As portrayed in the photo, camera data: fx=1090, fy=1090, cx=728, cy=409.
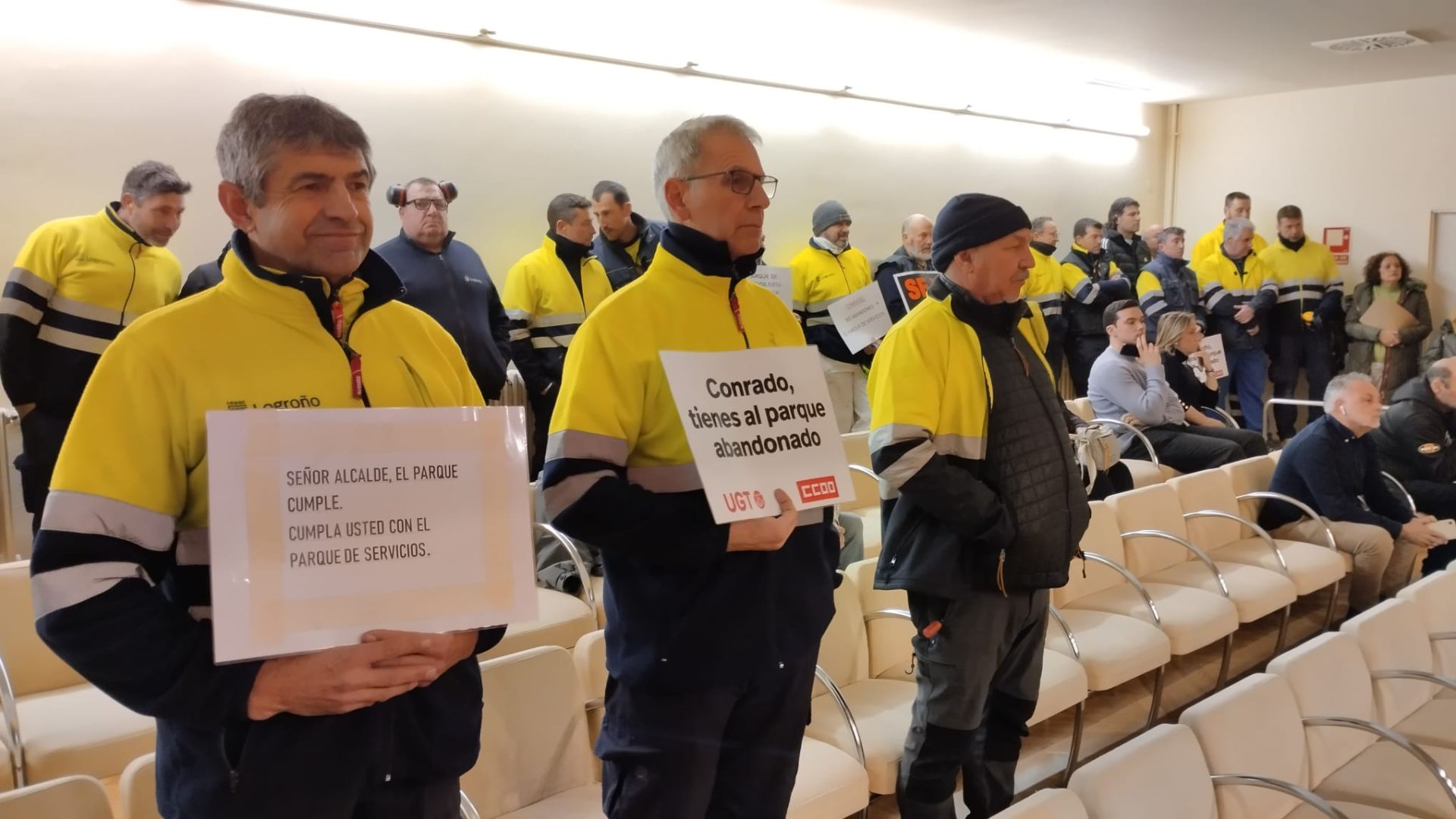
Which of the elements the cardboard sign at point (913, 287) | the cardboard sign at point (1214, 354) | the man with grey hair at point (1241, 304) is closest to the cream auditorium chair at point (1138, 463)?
the cardboard sign at point (913, 287)

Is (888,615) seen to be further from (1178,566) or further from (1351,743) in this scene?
(1178,566)

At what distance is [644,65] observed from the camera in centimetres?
677

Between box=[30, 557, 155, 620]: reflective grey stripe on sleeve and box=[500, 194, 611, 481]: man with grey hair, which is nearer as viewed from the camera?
box=[30, 557, 155, 620]: reflective grey stripe on sleeve

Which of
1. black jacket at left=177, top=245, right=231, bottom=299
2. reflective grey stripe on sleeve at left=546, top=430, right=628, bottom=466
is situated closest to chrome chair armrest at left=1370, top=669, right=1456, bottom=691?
reflective grey stripe on sleeve at left=546, top=430, right=628, bottom=466

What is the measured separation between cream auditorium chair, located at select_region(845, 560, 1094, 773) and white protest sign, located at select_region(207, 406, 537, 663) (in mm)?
1961

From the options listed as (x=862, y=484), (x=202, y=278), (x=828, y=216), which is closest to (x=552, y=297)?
(x=202, y=278)

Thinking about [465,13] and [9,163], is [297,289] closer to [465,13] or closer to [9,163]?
[9,163]

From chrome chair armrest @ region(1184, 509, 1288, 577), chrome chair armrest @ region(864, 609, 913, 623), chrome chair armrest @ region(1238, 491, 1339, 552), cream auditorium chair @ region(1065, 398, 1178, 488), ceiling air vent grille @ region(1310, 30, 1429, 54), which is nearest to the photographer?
chrome chair armrest @ region(864, 609, 913, 623)

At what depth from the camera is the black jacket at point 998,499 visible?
2.40 m

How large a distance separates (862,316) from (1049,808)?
12.5 feet

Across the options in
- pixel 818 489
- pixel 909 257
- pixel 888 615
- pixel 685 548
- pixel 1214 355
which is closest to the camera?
pixel 685 548

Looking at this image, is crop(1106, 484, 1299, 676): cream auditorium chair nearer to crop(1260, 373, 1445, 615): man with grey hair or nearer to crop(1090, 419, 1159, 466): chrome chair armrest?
crop(1260, 373, 1445, 615): man with grey hair

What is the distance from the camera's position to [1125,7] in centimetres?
668

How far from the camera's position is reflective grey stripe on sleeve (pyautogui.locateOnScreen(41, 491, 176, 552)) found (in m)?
1.13
